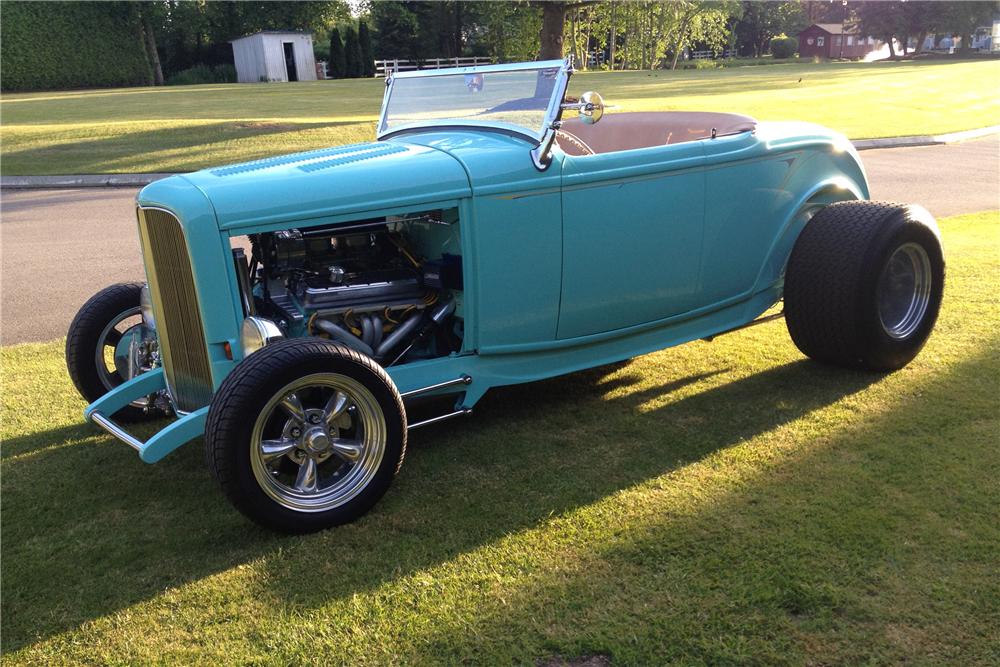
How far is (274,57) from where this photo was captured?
45.8 meters

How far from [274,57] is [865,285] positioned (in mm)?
46300

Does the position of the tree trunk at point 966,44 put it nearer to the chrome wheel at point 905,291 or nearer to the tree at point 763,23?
the tree at point 763,23

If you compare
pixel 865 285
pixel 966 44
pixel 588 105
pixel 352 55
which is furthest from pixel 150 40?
pixel 966 44

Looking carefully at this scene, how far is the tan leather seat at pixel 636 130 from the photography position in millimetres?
5082

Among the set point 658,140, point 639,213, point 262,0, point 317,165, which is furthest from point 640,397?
point 262,0

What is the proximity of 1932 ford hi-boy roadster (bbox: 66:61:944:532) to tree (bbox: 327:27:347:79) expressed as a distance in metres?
46.1

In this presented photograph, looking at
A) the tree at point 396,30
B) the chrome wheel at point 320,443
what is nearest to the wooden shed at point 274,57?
the tree at point 396,30

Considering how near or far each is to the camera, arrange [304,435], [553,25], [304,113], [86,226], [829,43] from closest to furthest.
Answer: [304,435] < [86,226] < [553,25] < [304,113] < [829,43]

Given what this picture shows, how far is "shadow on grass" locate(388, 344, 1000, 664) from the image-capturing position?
2516mm

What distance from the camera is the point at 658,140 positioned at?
526cm

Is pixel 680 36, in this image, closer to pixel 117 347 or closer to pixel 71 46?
pixel 71 46

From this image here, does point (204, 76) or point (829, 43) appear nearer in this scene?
point (204, 76)

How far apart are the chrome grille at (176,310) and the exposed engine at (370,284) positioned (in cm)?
30

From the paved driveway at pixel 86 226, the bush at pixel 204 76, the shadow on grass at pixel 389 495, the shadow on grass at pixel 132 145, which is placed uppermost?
the bush at pixel 204 76
